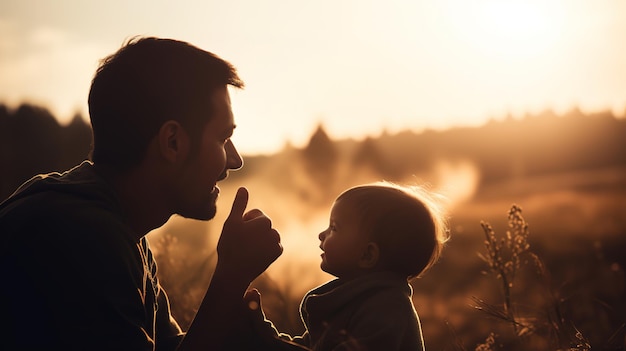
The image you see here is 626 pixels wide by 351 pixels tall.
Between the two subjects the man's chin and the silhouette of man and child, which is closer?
the silhouette of man and child

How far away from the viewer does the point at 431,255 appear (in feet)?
10.3

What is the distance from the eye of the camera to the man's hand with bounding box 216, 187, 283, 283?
2.80 m

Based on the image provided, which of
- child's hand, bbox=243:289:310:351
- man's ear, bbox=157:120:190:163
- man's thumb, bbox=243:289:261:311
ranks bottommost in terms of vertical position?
child's hand, bbox=243:289:310:351

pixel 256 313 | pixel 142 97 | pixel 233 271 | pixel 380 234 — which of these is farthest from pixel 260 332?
pixel 142 97

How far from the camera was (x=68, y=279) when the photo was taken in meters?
2.39

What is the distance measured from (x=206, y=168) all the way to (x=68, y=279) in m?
0.95

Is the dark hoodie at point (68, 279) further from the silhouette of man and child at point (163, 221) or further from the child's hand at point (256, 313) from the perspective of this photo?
the child's hand at point (256, 313)

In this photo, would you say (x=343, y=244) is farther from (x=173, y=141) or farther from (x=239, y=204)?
(x=173, y=141)

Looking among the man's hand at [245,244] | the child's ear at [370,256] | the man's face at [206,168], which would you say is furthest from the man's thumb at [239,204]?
the child's ear at [370,256]

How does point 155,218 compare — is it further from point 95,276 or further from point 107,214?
point 95,276

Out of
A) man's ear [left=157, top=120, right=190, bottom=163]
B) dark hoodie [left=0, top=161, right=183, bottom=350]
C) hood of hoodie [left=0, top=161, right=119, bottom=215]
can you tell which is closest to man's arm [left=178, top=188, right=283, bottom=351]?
dark hoodie [left=0, top=161, right=183, bottom=350]

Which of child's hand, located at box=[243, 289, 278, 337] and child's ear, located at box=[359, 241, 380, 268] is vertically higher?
child's ear, located at box=[359, 241, 380, 268]

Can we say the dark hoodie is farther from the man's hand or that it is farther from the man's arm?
the man's hand

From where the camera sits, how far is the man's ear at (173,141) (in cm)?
307
